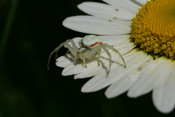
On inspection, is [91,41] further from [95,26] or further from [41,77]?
[41,77]

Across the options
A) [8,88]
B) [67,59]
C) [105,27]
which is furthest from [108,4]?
[8,88]

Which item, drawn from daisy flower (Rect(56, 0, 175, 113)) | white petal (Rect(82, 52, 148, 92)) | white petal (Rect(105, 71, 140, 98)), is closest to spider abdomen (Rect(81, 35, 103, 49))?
daisy flower (Rect(56, 0, 175, 113))

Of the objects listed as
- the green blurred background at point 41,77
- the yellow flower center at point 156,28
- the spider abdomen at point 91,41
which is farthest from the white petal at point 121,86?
the green blurred background at point 41,77

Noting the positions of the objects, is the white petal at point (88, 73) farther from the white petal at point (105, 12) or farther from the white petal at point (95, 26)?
the white petal at point (105, 12)

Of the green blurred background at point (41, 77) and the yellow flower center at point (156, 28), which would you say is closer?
the yellow flower center at point (156, 28)

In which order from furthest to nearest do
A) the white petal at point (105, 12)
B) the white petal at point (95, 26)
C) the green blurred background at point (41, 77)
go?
the green blurred background at point (41, 77) < the white petal at point (105, 12) < the white petal at point (95, 26)
